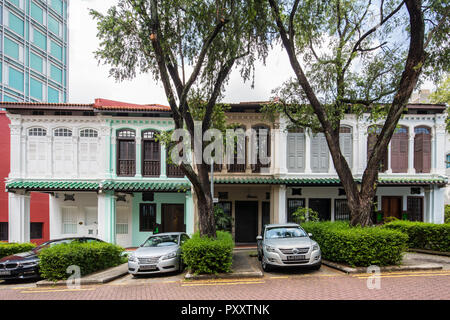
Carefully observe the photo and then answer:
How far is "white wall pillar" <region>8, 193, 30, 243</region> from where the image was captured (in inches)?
583

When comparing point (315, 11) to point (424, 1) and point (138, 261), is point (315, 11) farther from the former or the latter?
Answer: point (138, 261)

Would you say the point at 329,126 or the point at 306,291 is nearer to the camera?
the point at 306,291

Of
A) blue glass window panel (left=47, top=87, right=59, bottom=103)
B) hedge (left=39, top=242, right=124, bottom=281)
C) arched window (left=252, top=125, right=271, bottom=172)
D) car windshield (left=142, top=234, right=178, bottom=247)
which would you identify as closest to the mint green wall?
arched window (left=252, top=125, right=271, bottom=172)

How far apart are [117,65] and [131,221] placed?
33.7 ft

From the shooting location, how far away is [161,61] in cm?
865

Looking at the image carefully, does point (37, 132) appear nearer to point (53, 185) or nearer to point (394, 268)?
point (53, 185)

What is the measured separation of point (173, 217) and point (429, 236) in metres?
13.1

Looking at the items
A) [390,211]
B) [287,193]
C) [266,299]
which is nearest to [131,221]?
[287,193]

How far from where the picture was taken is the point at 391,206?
671 inches

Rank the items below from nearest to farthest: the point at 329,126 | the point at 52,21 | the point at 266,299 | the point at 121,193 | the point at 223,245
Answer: the point at 266,299 → the point at 223,245 → the point at 329,126 → the point at 121,193 → the point at 52,21

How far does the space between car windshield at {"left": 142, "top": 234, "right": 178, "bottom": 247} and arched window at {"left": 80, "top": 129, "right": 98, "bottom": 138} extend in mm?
8297

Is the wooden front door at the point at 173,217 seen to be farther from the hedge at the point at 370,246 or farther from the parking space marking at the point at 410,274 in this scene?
the parking space marking at the point at 410,274

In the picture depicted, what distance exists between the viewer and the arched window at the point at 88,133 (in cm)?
1580

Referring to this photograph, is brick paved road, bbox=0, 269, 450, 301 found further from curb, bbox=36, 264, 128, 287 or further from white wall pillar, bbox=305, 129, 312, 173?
white wall pillar, bbox=305, 129, 312, 173
